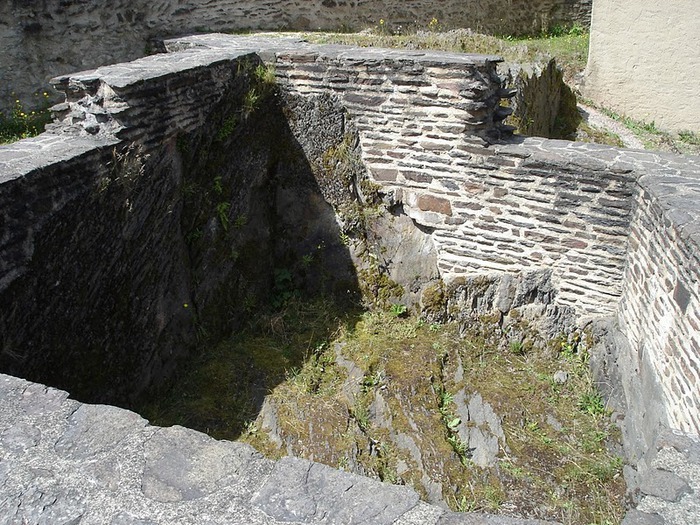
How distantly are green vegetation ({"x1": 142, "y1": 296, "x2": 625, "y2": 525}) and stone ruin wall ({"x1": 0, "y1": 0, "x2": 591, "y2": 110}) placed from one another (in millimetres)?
4772

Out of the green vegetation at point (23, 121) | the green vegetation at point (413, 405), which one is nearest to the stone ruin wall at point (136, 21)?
the green vegetation at point (23, 121)

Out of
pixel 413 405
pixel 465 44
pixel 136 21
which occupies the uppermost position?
pixel 136 21

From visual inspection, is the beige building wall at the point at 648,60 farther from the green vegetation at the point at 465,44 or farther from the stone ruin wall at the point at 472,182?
the stone ruin wall at the point at 472,182

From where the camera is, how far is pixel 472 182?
5.24 m

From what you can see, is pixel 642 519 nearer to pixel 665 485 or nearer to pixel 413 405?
pixel 665 485

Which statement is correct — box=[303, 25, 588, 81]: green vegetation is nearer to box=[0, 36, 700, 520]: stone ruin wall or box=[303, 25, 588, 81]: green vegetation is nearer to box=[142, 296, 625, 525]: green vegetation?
box=[0, 36, 700, 520]: stone ruin wall

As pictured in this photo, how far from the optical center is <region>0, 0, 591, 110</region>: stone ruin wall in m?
7.70

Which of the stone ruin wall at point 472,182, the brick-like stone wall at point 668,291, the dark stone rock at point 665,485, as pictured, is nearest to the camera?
the dark stone rock at point 665,485

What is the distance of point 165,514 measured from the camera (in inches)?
78.5

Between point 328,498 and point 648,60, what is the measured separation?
875cm

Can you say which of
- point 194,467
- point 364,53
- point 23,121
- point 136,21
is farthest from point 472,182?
point 136,21

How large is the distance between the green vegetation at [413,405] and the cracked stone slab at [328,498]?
243cm

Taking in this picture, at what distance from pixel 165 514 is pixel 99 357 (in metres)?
2.54

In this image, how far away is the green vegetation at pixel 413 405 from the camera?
14.5 feet
